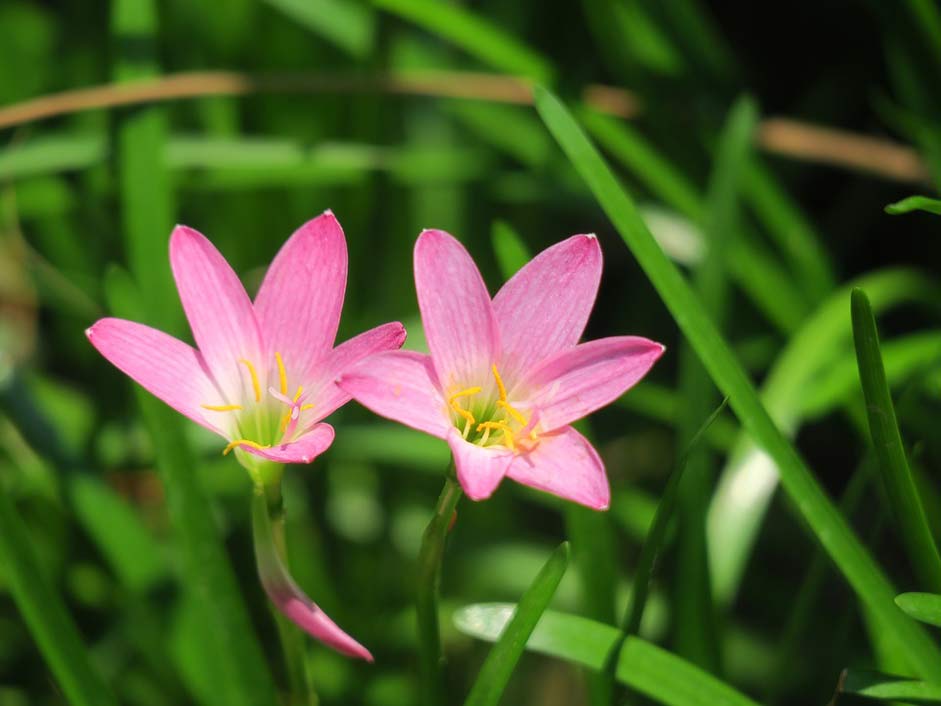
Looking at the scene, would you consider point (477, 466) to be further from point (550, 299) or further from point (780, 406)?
point (780, 406)

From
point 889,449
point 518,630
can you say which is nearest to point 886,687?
point 889,449

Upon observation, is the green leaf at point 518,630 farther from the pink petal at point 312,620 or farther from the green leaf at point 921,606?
the green leaf at point 921,606

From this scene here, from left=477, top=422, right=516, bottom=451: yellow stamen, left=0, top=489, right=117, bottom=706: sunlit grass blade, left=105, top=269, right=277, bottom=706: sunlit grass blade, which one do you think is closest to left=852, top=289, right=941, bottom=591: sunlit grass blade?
left=477, top=422, right=516, bottom=451: yellow stamen

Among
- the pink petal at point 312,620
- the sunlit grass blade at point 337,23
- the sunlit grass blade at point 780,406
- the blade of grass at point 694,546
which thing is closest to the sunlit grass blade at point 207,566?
the pink petal at point 312,620

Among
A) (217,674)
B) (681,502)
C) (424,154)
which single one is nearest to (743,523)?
(681,502)

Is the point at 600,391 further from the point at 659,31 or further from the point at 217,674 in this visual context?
the point at 659,31
